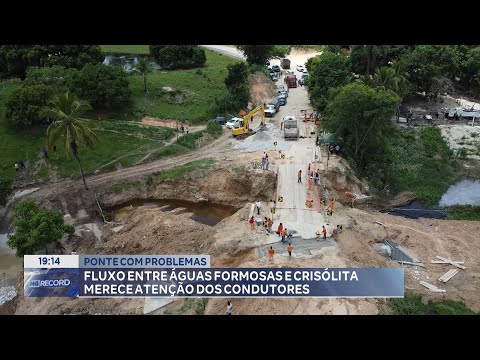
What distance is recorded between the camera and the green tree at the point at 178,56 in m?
65.7

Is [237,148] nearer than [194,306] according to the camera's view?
No

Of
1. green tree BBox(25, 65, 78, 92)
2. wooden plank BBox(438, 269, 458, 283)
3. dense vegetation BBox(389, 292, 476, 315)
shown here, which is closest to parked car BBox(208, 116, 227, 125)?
green tree BBox(25, 65, 78, 92)

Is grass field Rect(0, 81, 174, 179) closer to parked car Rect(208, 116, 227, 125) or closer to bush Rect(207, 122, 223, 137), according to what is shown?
bush Rect(207, 122, 223, 137)

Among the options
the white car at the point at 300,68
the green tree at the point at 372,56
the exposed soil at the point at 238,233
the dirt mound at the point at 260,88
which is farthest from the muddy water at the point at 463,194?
the white car at the point at 300,68

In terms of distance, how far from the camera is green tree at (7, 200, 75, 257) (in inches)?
1146

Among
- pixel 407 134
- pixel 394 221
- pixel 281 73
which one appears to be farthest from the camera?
pixel 281 73

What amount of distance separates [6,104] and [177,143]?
61.3ft

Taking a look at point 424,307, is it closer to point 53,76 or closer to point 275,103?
point 275,103

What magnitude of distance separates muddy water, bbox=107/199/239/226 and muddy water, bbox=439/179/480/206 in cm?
2142

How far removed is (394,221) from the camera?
1421 inches

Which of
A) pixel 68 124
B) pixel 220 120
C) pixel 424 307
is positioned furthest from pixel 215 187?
pixel 424 307

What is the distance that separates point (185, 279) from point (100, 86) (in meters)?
29.2
